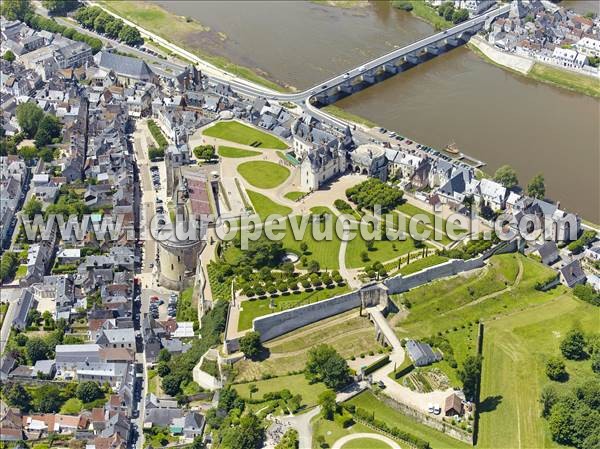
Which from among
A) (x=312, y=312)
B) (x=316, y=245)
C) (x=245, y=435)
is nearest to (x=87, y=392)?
(x=245, y=435)

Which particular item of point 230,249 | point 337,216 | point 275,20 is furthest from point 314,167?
point 275,20

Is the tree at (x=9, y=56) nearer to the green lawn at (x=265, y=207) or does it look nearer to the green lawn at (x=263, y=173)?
the green lawn at (x=263, y=173)

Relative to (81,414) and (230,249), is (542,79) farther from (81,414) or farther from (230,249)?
(81,414)

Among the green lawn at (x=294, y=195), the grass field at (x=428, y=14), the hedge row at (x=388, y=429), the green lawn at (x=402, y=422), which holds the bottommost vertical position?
the green lawn at (x=402, y=422)

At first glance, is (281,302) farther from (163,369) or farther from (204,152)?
(204,152)

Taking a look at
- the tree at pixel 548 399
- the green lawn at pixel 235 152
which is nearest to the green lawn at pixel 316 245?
the green lawn at pixel 235 152

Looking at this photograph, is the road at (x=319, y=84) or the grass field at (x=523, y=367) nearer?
the grass field at (x=523, y=367)
